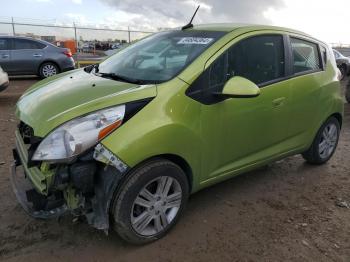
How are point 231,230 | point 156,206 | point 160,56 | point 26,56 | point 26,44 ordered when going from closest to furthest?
1. point 156,206
2. point 231,230
3. point 160,56
4. point 26,56
5. point 26,44

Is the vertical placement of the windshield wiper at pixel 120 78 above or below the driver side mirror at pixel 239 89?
above

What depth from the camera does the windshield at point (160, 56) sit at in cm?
328

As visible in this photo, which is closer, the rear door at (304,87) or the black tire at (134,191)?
the black tire at (134,191)

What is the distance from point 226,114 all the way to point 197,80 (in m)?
0.42

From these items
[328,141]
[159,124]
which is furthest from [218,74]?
[328,141]

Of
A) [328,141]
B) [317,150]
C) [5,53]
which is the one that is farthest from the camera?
[5,53]

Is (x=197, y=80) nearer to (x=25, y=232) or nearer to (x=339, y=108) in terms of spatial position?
(x=25, y=232)

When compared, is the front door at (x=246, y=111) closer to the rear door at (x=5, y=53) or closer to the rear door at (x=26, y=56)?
the rear door at (x=26, y=56)

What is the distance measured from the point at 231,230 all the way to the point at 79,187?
4.71 ft

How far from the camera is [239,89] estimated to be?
3.09 m

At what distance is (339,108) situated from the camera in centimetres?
486

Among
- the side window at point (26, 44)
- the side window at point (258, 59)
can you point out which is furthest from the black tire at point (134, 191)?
the side window at point (26, 44)

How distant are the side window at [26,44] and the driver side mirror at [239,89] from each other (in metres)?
10.4

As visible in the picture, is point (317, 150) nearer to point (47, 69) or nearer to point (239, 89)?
point (239, 89)
